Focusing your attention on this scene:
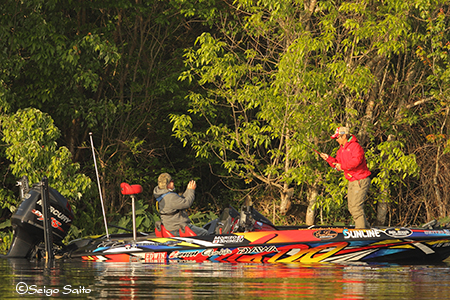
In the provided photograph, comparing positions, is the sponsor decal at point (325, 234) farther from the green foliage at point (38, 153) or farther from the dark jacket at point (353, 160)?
the green foliage at point (38, 153)

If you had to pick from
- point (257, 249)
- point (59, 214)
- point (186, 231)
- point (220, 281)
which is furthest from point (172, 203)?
point (220, 281)

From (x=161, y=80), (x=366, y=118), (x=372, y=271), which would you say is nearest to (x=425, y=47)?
(x=366, y=118)

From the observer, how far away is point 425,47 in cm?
1502

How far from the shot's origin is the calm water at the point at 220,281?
6582 mm

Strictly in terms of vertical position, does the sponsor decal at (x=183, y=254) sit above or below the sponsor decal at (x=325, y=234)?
below

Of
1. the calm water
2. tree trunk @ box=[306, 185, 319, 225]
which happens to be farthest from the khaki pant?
tree trunk @ box=[306, 185, 319, 225]

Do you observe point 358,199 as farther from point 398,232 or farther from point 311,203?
point 311,203

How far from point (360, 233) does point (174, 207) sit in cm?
279

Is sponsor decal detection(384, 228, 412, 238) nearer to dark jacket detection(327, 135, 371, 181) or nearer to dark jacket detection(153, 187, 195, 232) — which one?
Answer: dark jacket detection(327, 135, 371, 181)

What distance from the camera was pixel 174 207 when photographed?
10.1m

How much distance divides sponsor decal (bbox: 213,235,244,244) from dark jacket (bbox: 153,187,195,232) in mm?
608

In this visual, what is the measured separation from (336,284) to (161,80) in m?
10.1

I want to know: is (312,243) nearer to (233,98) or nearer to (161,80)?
(233,98)

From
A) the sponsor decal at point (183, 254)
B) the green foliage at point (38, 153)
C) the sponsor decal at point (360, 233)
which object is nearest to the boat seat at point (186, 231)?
the sponsor decal at point (183, 254)
